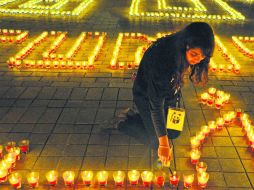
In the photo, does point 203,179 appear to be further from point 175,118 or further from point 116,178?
point 116,178

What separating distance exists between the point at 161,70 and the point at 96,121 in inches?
96.0

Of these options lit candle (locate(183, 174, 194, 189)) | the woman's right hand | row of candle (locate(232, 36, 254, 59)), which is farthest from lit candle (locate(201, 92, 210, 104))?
row of candle (locate(232, 36, 254, 59))

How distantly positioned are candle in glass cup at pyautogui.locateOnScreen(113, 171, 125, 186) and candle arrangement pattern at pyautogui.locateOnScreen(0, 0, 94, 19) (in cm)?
1096

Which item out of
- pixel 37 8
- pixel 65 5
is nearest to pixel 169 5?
pixel 65 5

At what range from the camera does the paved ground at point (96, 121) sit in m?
4.84

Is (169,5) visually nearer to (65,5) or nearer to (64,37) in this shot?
(65,5)

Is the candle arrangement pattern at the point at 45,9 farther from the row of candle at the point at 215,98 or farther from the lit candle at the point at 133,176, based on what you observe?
the lit candle at the point at 133,176

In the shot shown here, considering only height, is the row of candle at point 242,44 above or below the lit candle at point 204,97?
above

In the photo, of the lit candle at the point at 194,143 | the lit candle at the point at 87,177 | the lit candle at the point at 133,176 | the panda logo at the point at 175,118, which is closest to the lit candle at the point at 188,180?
the lit candle at the point at 133,176

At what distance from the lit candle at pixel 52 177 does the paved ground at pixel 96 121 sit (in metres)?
0.10

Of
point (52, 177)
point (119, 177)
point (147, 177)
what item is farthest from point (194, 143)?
point (52, 177)

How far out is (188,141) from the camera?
214 inches

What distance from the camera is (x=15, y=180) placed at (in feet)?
13.9

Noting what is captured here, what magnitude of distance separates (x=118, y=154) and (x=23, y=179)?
142cm
